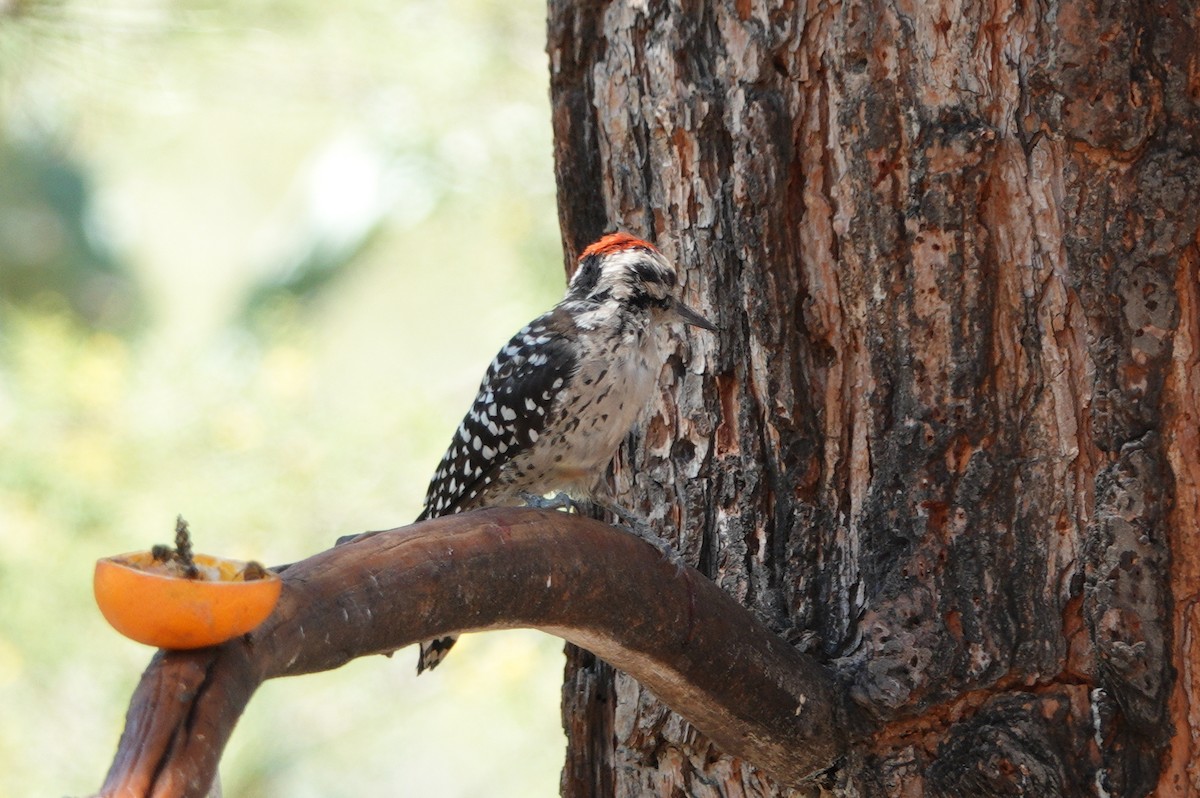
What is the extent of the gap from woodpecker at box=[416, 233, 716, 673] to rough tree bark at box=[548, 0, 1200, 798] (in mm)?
130

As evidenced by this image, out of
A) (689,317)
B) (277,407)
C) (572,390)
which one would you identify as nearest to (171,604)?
(689,317)

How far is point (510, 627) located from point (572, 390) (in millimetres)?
750

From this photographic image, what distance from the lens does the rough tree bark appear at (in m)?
1.68

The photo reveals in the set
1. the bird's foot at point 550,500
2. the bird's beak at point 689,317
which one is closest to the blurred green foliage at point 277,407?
the bird's foot at point 550,500

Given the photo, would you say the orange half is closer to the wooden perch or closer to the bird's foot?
the wooden perch

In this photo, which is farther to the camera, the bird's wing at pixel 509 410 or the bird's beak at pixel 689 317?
the bird's wing at pixel 509 410

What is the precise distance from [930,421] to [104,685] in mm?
4042

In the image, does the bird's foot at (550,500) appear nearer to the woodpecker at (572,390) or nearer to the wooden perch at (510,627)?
the woodpecker at (572,390)

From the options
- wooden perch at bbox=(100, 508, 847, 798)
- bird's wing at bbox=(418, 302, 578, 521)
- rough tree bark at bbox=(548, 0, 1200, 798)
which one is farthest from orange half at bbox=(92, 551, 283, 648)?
bird's wing at bbox=(418, 302, 578, 521)

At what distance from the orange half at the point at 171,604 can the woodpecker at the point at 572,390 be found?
3.48 feet

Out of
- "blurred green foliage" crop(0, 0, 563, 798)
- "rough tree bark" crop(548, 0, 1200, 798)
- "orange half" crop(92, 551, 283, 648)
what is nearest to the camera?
"orange half" crop(92, 551, 283, 648)

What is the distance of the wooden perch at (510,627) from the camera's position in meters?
1.18

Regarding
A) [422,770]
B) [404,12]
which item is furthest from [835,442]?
[422,770]

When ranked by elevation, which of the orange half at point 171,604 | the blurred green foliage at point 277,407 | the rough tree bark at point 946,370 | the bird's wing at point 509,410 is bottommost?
the orange half at point 171,604
